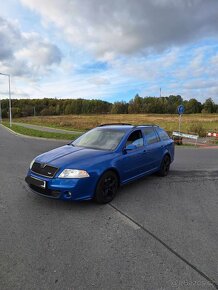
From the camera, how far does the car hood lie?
188 inches

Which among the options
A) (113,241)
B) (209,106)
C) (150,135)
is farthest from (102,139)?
(209,106)

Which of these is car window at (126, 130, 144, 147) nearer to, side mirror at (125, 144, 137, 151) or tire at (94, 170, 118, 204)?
side mirror at (125, 144, 137, 151)

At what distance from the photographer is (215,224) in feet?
13.8

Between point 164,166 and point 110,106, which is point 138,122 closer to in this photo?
point 164,166

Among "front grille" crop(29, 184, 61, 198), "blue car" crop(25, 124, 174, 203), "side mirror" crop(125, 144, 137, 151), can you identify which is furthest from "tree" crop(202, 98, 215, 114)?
"front grille" crop(29, 184, 61, 198)

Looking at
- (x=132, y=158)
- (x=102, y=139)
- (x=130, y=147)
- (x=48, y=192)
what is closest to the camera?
(x=48, y=192)

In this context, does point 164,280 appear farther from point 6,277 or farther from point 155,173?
point 155,173

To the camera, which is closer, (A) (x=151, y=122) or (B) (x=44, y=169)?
(B) (x=44, y=169)

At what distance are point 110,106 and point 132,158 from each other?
463 ft

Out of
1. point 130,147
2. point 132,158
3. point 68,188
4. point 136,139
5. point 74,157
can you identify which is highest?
point 136,139

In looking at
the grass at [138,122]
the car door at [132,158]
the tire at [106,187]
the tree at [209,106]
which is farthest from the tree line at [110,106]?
the tire at [106,187]

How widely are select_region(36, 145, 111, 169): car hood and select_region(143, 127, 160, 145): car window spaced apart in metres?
1.63

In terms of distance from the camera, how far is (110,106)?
14538cm

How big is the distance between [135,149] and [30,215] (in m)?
2.62
